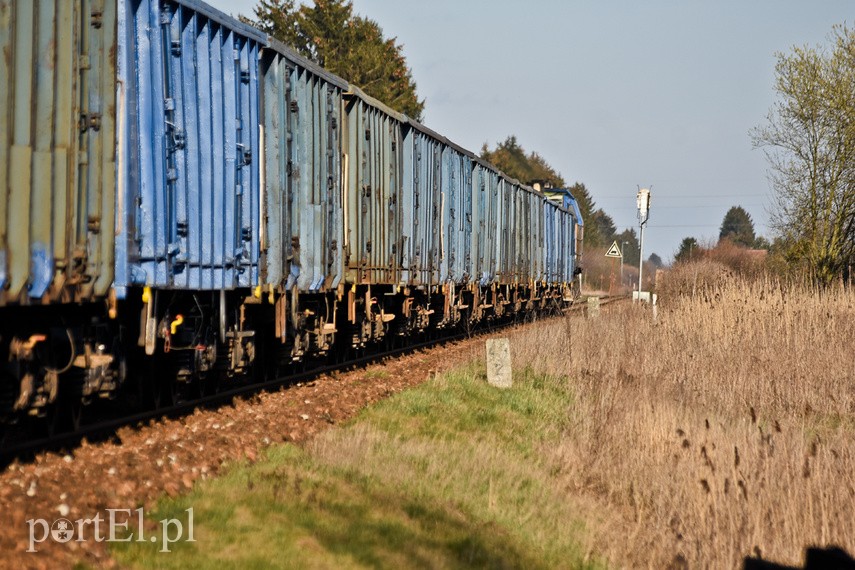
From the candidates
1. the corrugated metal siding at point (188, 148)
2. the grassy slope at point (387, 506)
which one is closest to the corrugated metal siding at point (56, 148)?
the corrugated metal siding at point (188, 148)

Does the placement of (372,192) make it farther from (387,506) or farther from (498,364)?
(387,506)

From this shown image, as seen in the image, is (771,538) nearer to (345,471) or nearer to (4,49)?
(345,471)

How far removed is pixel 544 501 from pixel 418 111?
45334 millimetres

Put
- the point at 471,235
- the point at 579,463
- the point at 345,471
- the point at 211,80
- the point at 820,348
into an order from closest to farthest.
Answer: the point at 345,471, the point at 579,463, the point at 211,80, the point at 820,348, the point at 471,235

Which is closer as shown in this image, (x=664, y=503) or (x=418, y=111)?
(x=664, y=503)

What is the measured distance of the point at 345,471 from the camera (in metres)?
7.52

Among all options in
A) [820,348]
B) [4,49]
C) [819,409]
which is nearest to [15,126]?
[4,49]

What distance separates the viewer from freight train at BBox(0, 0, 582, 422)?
7359 mm

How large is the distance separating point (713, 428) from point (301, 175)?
5762 millimetres

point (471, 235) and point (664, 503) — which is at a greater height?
point (471, 235)

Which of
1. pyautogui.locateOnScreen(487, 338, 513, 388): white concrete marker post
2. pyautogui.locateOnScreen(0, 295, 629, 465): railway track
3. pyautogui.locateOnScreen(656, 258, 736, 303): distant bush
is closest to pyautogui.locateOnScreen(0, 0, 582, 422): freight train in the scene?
pyautogui.locateOnScreen(0, 295, 629, 465): railway track

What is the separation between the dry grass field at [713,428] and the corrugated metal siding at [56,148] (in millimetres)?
4221

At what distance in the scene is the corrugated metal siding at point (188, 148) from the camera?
8.60m

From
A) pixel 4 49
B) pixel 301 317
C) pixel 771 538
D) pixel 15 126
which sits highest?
pixel 4 49
